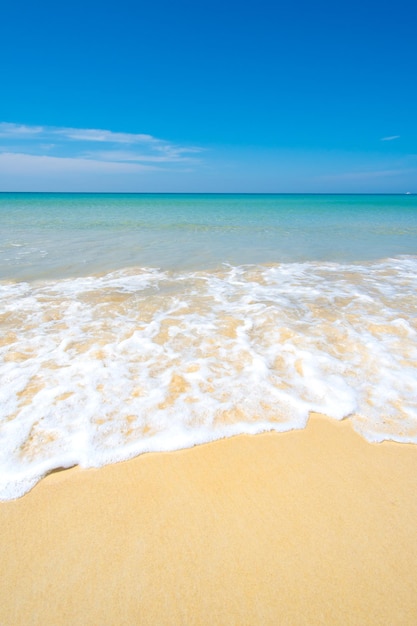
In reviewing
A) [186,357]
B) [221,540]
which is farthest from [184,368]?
[221,540]

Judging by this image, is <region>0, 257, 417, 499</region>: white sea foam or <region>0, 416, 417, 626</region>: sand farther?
<region>0, 257, 417, 499</region>: white sea foam

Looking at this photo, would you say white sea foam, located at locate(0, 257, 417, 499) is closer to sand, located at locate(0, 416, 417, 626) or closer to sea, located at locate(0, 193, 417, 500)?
sea, located at locate(0, 193, 417, 500)

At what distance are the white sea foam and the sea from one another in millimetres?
17

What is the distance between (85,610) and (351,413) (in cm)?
272

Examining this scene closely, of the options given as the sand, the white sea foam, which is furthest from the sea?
the sand

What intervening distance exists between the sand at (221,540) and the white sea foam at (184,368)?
0.89 feet

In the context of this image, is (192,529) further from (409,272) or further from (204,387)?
(409,272)

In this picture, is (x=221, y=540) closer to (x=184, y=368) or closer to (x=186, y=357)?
(x=184, y=368)

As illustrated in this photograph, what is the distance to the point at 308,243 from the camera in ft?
47.3

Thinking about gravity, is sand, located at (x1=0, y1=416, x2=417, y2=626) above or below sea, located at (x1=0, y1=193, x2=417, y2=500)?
below

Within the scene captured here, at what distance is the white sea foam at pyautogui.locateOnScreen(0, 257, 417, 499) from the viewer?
308 cm

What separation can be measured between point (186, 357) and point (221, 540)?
2494 millimetres

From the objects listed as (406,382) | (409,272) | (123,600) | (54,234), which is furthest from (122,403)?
(54,234)

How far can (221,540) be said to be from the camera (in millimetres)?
2207
